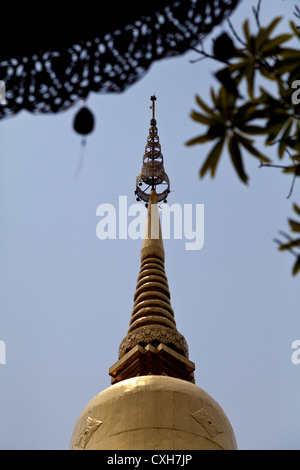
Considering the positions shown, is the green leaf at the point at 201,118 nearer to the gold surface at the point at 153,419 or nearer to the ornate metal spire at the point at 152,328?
the gold surface at the point at 153,419

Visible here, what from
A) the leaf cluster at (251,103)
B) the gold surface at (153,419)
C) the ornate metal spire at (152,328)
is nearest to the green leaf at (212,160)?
the leaf cluster at (251,103)

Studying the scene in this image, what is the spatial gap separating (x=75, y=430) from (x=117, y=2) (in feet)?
37.8

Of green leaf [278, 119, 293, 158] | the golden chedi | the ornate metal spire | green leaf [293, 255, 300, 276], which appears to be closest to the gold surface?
the golden chedi

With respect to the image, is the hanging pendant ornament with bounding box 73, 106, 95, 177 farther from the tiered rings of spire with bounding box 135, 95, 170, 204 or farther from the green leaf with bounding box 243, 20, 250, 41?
the tiered rings of spire with bounding box 135, 95, 170, 204

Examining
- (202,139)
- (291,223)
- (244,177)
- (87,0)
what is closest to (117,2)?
(87,0)

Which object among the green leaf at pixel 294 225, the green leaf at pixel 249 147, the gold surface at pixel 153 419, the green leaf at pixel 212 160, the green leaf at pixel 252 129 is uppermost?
the gold surface at pixel 153 419

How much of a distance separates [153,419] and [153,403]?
36 centimetres

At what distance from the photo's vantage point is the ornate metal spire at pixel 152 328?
1504cm

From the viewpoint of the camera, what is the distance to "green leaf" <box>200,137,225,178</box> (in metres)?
3.24

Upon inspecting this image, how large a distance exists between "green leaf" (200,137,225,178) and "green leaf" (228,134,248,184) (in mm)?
52

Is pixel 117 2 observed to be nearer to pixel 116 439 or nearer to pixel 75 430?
pixel 116 439

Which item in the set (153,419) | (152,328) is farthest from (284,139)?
(152,328)

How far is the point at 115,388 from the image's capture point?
45.2ft
